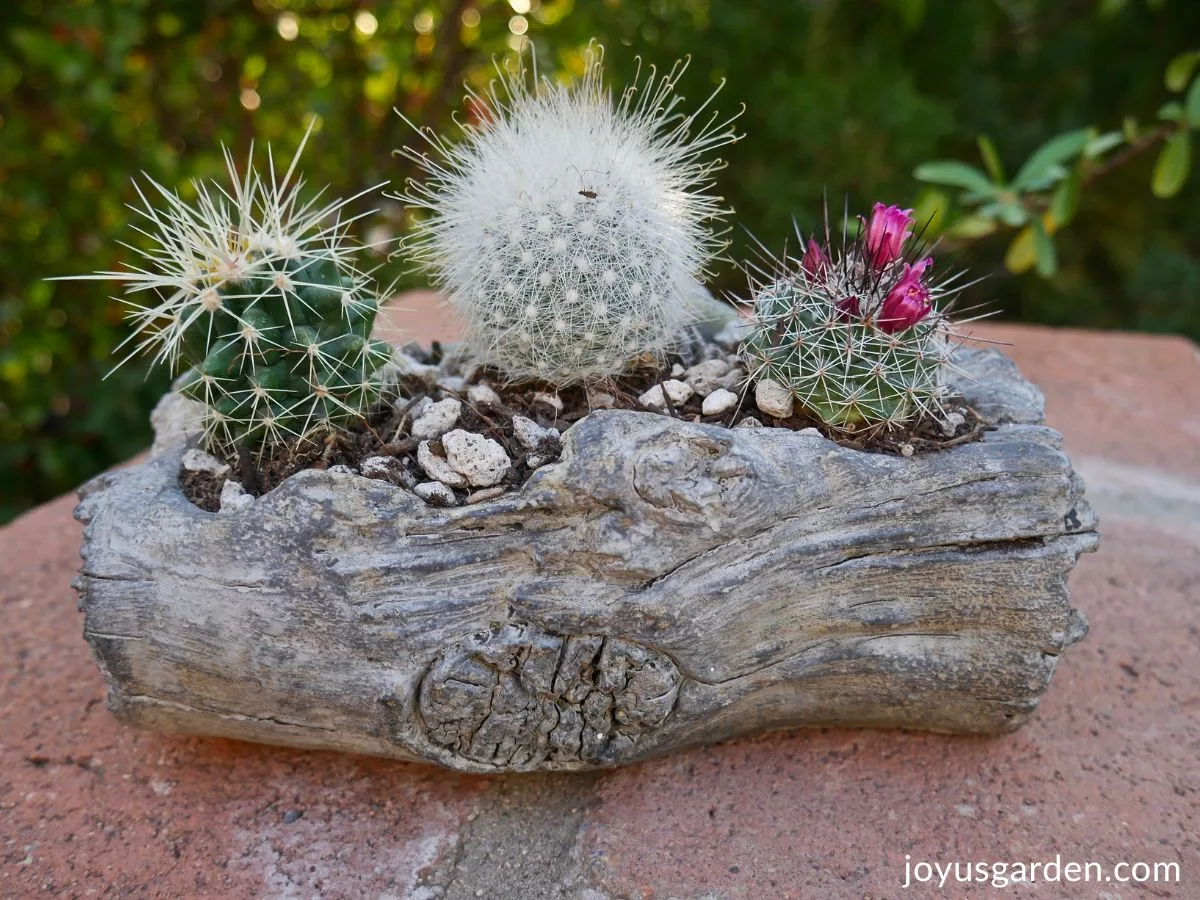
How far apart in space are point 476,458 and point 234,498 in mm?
427

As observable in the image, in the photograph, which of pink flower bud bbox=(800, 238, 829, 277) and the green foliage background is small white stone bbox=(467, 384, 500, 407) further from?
the green foliage background

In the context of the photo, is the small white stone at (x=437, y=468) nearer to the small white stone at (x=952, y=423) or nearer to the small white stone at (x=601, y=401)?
the small white stone at (x=601, y=401)

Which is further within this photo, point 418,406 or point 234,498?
point 418,406

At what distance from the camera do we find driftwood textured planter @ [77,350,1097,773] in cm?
162

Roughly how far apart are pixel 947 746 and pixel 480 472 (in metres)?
1.04

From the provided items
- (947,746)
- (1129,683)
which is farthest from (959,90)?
(947,746)

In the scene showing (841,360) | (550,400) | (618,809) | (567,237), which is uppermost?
→ (567,237)

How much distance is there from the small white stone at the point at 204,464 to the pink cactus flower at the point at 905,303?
1224 millimetres

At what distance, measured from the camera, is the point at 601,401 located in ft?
6.22

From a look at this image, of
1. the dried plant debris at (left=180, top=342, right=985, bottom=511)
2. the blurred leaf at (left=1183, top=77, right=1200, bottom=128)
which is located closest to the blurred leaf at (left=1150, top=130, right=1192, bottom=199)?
the blurred leaf at (left=1183, top=77, right=1200, bottom=128)

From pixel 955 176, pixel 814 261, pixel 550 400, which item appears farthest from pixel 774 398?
pixel 955 176

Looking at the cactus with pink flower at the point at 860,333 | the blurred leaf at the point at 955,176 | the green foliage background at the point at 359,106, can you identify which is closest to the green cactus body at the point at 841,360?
the cactus with pink flower at the point at 860,333

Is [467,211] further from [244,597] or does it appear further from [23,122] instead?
[23,122]

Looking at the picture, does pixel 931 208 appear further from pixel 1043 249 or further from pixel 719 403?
pixel 719 403
